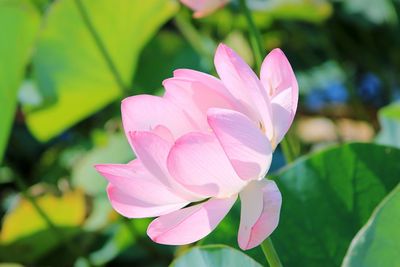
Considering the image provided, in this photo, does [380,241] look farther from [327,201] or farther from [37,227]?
[37,227]

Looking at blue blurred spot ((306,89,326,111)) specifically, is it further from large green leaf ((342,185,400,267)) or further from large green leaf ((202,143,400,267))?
large green leaf ((342,185,400,267))

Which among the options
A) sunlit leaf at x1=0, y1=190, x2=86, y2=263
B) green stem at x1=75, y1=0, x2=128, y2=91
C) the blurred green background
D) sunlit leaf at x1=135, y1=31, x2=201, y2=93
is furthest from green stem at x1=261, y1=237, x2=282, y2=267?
sunlit leaf at x1=135, y1=31, x2=201, y2=93

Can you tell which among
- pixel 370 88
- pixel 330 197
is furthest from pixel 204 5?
pixel 370 88

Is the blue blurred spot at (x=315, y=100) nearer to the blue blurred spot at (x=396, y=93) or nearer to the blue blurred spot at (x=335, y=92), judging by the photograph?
the blue blurred spot at (x=335, y=92)

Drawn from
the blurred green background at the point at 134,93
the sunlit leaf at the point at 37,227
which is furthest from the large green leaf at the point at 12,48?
the sunlit leaf at the point at 37,227

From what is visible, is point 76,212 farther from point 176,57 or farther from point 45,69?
point 176,57

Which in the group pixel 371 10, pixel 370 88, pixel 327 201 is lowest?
pixel 370 88
